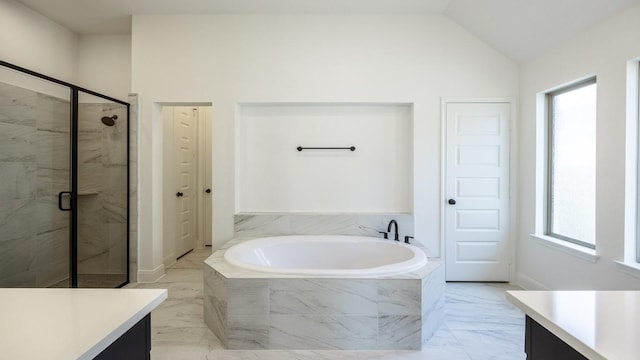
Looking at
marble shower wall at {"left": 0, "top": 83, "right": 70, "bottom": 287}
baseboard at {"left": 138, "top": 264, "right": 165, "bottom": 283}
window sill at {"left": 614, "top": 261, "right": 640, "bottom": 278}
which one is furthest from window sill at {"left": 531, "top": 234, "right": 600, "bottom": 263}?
marble shower wall at {"left": 0, "top": 83, "right": 70, "bottom": 287}

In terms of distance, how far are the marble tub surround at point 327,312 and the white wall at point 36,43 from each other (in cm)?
302

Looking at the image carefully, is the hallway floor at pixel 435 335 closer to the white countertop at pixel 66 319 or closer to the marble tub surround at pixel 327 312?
the marble tub surround at pixel 327 312

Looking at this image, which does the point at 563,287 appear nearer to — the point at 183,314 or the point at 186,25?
the point at 183,314

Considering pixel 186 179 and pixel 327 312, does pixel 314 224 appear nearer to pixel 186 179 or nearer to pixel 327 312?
pixel 327 312

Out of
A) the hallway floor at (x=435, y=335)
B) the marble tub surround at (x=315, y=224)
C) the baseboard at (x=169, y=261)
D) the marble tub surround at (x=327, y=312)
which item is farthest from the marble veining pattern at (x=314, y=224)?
the marble tub surround at (x=327, y=312)

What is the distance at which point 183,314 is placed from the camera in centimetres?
258

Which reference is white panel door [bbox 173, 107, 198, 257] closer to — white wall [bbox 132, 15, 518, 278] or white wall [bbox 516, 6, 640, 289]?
white wall [bbox 132, 15, 518, 278]

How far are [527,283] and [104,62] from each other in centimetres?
501

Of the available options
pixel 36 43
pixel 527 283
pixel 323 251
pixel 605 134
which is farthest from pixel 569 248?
pixel 36 43

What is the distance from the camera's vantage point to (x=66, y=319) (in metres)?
0.81

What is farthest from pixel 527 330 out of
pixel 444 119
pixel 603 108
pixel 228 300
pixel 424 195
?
pixel 444 119

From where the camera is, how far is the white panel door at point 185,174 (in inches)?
161

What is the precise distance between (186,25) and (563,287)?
4.16m

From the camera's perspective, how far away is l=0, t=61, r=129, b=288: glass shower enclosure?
2.44 metres
